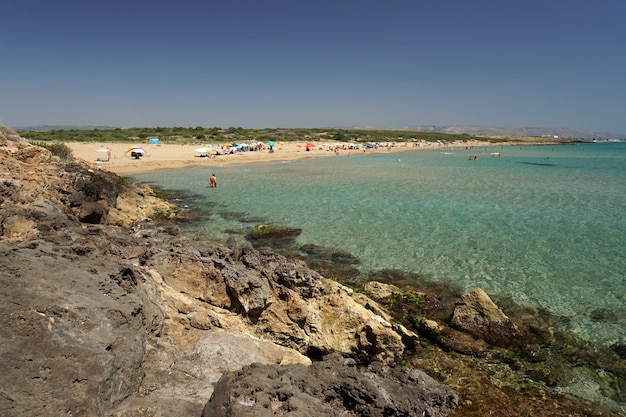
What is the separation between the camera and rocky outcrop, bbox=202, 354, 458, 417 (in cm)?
356

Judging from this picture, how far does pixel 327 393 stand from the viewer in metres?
4.28

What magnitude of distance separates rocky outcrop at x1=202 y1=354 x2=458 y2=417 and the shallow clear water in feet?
21.3

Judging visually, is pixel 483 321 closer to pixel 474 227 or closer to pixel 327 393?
pixel 327 393

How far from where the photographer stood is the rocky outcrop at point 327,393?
3557 mm

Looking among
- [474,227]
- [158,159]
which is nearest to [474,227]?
[474,227]

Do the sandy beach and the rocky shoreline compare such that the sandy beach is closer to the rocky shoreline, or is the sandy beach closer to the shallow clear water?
the shallow clear water

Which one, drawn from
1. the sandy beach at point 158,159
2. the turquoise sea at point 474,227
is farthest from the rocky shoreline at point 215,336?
the sandy beach at point 158,159

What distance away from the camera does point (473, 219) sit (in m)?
20.2

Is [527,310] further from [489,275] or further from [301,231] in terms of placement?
[301,231]

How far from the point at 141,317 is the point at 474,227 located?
17.5m

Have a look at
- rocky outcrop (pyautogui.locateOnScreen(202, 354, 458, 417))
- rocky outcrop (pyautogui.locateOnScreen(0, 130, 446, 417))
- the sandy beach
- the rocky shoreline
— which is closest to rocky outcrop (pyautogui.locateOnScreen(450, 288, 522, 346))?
the rocky shoreline

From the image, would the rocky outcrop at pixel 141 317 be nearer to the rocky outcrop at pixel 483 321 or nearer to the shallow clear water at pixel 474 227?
the rocky outcrop at pixel 483 321

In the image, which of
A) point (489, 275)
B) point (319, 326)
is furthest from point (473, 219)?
point (319, 326)

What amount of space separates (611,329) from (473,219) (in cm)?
1139
